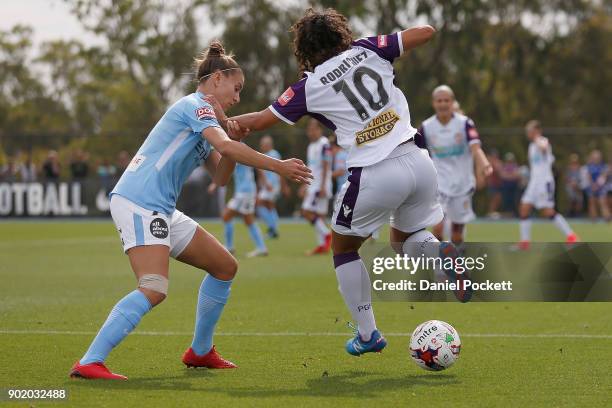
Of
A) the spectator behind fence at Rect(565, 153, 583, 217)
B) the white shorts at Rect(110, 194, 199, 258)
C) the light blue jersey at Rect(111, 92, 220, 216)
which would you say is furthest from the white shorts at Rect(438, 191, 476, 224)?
the spectator behind fence at Rect(565, 153, 583, 217)

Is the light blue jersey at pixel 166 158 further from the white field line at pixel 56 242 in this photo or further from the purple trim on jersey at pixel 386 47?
the white field line at pixel 56 242

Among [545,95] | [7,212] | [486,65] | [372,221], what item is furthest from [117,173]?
[372,221]

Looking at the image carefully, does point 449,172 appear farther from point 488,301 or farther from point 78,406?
point 78,406

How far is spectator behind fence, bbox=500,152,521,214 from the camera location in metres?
31.4

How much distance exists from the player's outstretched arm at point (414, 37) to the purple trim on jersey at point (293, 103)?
684mm

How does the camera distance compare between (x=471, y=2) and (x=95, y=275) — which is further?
(x=471, y=2)

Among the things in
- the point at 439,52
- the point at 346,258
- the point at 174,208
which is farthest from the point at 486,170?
the point at 439,52

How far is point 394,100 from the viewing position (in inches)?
268

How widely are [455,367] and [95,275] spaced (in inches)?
322

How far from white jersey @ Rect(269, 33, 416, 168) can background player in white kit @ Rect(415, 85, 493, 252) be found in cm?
648

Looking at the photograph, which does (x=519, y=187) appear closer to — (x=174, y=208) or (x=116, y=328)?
(x=174, y=208)

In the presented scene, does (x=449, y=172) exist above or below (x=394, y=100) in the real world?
below

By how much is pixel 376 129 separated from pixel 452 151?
701 cm

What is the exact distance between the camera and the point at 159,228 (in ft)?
21.1
